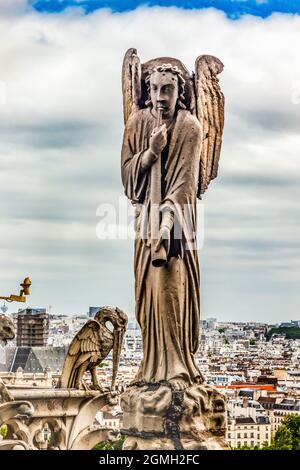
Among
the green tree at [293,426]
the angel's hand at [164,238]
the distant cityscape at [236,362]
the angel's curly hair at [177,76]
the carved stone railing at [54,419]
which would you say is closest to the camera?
the angel's hand at [164,238]

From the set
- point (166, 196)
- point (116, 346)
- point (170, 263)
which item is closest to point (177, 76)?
point (166, 196)

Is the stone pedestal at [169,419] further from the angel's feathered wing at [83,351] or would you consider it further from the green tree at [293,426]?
the green tree at [293,426]

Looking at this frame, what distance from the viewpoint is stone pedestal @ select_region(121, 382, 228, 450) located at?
372 inches

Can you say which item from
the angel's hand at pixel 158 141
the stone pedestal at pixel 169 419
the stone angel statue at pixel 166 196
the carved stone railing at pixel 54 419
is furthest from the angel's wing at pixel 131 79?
the carved stone railing at pixel 54 419

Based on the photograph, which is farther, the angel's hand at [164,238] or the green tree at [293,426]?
the green tree at [293,426]

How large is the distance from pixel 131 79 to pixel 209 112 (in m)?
0.76

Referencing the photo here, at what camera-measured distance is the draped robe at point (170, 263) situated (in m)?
9.74

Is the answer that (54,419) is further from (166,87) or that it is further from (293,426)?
(293,426)

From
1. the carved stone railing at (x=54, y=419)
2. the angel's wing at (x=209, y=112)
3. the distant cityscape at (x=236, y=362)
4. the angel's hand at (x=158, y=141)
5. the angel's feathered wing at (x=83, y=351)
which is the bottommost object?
the carved stone railing at (x=54, y=419)

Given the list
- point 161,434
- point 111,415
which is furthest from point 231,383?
point 161,434

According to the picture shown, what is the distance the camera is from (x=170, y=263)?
32.1 ft

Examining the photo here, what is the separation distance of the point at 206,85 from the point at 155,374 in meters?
2.53

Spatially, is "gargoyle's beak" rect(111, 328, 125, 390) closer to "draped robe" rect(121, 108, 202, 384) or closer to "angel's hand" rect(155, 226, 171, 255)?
"draped robe" rect(121, 108, 202, 384)

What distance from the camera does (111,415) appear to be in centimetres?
1290
